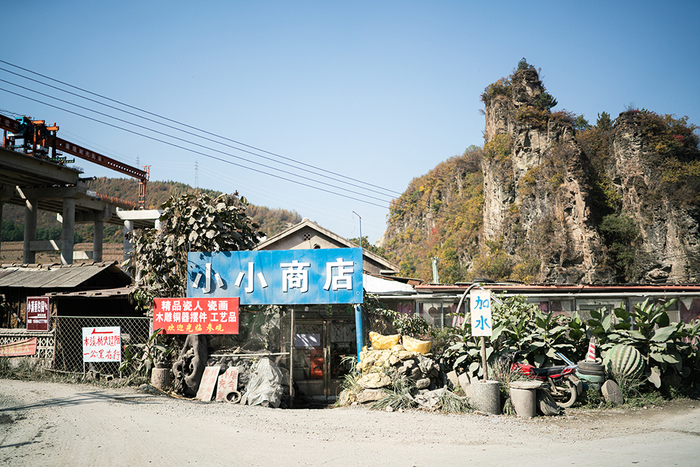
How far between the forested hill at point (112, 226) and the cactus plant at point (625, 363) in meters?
59.1

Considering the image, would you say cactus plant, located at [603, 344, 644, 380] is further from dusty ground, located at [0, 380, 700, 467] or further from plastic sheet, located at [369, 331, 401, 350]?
plastic sheet, located at [369, 331, 401, 350]

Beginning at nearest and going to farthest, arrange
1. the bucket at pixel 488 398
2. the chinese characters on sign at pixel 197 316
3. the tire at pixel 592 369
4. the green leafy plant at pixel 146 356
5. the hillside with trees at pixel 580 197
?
the bucket at pixel 488 398
the tire at pixel 592 369
the chinese characters on sign at pixel 197 316
the green leafy plant at pixel 146 356
the hillside with trees at pixel 580 197

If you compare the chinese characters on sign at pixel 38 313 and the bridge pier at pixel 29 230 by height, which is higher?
the bridge pier at pixel 29 230

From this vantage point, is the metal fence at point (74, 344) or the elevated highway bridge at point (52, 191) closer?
the metal fence at point (74, 344)

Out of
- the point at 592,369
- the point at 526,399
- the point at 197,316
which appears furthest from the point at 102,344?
the point at 592,369

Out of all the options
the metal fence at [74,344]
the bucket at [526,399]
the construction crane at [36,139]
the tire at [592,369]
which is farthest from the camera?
the construction crane at [36,139]

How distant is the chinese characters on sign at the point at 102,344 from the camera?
10.3 metres

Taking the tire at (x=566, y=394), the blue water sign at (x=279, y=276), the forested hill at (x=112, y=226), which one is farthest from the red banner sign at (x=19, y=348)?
the forested hill at (x=112, y=226)

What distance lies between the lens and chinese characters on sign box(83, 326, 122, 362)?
10289 mm

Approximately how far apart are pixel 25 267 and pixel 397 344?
14.1 meters

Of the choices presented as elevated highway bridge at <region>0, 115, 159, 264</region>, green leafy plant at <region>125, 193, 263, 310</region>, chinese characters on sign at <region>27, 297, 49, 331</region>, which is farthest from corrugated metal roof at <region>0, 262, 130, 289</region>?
elevated highway bridge at <region>0, 115, 159, 264</region>

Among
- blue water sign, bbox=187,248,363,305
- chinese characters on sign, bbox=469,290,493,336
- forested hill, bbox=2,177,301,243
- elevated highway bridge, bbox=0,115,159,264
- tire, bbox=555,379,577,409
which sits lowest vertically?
tire, bbox=555,379,577,409

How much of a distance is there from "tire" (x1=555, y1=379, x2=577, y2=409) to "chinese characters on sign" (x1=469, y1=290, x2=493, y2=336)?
6.39 feet

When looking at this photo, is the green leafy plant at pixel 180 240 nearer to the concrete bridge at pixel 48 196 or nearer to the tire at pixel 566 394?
the tire at pixel 566 394
